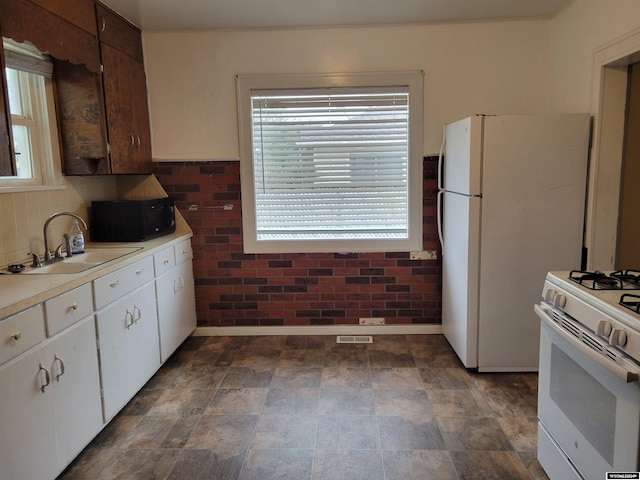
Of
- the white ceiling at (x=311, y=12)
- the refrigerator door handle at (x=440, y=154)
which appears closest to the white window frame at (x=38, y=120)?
the white ceiling at (x=311, y=12)

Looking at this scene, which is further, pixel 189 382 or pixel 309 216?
pixel 309 216

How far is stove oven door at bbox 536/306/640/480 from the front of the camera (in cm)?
129

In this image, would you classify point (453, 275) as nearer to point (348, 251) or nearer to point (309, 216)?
point (348, 251)

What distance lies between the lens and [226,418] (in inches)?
97.4

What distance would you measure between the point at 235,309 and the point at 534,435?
2399mm

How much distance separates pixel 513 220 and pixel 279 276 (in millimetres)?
1875

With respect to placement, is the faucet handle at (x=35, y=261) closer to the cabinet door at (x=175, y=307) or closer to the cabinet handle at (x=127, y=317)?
the cabinet handle at (x=127, y=317)

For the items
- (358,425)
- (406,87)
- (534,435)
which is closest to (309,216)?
(406,87)

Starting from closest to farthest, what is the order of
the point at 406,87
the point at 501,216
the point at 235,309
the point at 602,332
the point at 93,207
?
the point at 602,332, the point at 501,216, the point at 93,207, the point at 406,87, the point at 235,309

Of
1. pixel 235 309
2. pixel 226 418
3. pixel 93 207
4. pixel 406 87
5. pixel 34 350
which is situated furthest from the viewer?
pixel 235 309

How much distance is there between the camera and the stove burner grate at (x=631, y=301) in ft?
4.45

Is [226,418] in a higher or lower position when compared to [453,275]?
lower

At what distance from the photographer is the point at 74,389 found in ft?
6.63

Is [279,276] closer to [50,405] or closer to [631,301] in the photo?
[50,405]
